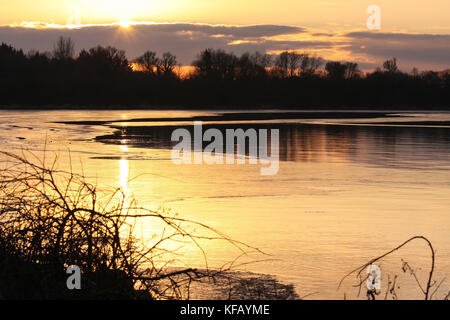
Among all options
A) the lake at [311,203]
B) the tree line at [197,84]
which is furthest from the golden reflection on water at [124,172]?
the tree line at [197,84]

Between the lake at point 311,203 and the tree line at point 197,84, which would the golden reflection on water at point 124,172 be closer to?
the lake at point 311,203

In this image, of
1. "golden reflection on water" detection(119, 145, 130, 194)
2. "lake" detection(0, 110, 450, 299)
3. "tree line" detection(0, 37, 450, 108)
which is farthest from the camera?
"tree line" detection(0, 37, 450, 108)

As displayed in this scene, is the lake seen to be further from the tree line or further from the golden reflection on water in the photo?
the tree line

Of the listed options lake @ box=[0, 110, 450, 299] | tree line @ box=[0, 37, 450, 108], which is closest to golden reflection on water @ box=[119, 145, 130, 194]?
lake @ box=[0, 110, 450, 299]

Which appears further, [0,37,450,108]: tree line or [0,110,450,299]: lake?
[0,37,450,108]: tree line

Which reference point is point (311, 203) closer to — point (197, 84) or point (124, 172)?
point (124, 172)

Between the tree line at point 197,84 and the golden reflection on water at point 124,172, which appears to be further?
the tree line at point 197,84

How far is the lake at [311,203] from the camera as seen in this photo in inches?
347

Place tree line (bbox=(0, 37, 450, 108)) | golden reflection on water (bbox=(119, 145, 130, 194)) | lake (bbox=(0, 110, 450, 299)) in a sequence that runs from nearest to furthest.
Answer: lake (bbox=(0, 110, 450, 299)), golden reflection on water (bbox=(119, 145, 130, 194)), tree line (bbox=(0, 37, 450, 108))

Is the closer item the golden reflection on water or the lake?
the lake

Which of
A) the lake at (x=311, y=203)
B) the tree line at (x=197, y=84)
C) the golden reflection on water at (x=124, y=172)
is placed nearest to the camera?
the lake at (x=311, y=203)

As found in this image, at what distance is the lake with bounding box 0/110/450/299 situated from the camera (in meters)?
8.81

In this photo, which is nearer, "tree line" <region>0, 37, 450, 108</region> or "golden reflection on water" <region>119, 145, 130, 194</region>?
"golden reflection on water" <region>119, 145, 130, 194</region>

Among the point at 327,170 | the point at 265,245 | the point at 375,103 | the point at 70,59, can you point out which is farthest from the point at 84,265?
the point at 70,59
